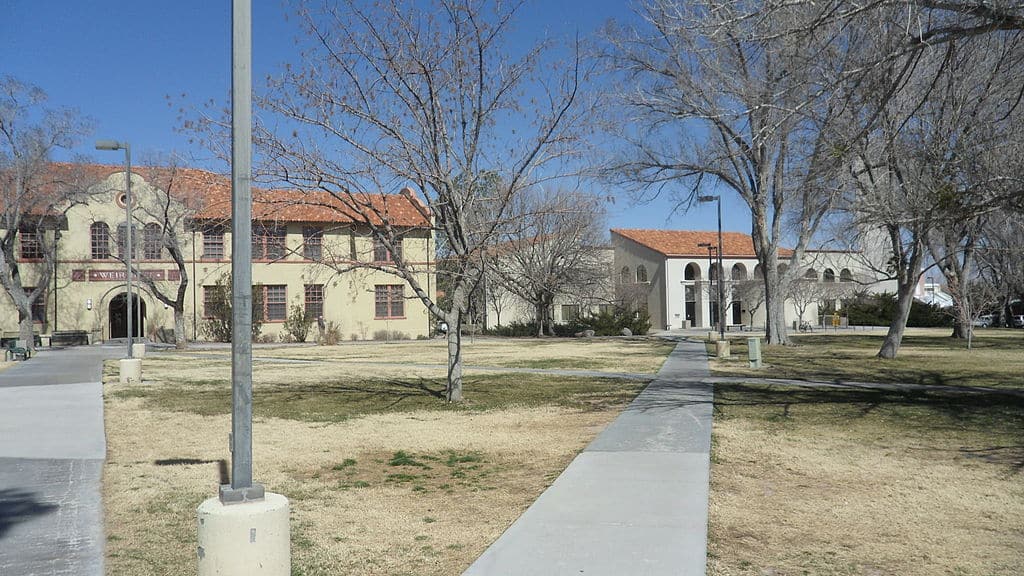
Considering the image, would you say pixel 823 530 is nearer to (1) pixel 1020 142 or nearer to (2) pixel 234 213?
(2) pixel 234 213

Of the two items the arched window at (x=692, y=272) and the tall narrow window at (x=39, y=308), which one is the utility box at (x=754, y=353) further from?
the arched window at (x=692, y=272)

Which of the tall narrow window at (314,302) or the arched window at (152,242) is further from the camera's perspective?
the tall narrow window at (314,302)

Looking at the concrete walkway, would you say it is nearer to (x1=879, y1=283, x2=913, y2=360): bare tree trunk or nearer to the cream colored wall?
(x1=879, y1=283, x2=913, y2=360): bare tree trunk

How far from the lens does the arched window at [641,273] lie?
212 ft

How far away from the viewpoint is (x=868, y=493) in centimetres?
721

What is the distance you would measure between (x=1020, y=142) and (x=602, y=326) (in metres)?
40.6

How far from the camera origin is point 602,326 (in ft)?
172

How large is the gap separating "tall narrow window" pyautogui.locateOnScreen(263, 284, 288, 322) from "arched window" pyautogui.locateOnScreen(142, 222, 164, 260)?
599 centimetres

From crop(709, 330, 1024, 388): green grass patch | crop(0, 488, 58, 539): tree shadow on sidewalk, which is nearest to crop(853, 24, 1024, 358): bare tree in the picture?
crop(709, 330, 1024, 388): green grass patch

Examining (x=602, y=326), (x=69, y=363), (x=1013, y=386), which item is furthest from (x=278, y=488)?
(x=602, y=326)

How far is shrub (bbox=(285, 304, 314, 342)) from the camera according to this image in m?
45.3

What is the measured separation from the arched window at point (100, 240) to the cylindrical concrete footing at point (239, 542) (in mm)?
43900

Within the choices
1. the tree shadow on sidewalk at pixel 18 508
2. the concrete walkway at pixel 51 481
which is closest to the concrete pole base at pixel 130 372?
the concrete walkway at pixel 51 481

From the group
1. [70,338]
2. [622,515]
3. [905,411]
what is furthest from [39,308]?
[622,515]
